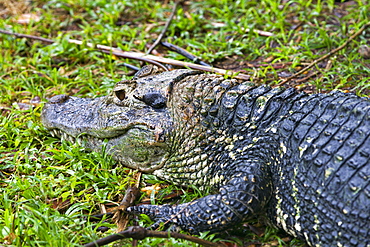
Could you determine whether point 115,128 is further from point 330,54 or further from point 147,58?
point 330,54

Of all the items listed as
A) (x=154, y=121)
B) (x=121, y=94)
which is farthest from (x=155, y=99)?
(x=121, y=94)

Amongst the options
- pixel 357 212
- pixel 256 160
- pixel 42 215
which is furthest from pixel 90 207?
pixel 357 212

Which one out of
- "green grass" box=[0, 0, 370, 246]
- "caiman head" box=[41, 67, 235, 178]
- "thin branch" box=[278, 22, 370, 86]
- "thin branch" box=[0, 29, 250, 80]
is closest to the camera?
"green grass" box=[0, 0, 370, 246]

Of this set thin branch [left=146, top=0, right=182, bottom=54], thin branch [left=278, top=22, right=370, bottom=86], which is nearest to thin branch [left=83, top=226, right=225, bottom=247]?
thin branch [left=278, top=22, right=370, bottom=86]

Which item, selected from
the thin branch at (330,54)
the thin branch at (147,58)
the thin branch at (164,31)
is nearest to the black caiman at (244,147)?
the thin branch at (147,58)

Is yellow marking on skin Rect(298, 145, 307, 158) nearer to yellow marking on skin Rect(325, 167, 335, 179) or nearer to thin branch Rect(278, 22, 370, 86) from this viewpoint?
yellow marking on skin Rect(325, 167, 335, 179)

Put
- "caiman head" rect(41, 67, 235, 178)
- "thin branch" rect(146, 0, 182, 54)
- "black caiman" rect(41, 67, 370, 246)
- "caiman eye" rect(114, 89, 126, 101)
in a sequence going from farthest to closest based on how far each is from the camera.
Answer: "thin branch" rect(146, 0, 182, 54) < "caiman eye" rect(114, 89, 126, 101) < "caiman head" rect(41, 67, 235, 178) < "black caiman" rect(41, 67, 370, 246)

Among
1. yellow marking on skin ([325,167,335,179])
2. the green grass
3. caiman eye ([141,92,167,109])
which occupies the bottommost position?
the green grass
